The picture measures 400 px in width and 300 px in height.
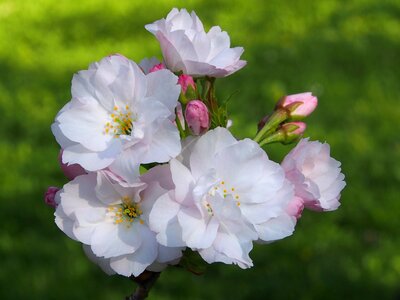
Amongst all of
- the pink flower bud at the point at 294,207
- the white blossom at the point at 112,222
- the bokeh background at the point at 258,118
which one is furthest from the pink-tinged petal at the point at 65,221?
the bokeh background at the point at 258,118

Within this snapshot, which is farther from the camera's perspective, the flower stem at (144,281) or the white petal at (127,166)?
the flower stem at (144,281)

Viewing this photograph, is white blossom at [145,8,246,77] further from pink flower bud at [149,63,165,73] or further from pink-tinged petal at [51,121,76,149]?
pink-tinged petal at [51,121,76,149]

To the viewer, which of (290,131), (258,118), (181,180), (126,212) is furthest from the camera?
(258,118)

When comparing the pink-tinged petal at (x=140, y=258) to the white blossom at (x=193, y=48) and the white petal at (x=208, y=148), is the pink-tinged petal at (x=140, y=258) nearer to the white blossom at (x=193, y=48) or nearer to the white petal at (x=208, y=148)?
the white petal at (x=208, y=148)

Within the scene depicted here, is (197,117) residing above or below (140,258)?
above

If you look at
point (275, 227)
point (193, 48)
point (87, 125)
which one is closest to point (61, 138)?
point (87, 125)

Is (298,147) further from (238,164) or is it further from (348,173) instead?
(348,173)

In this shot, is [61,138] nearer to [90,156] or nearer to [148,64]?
[90,156]
